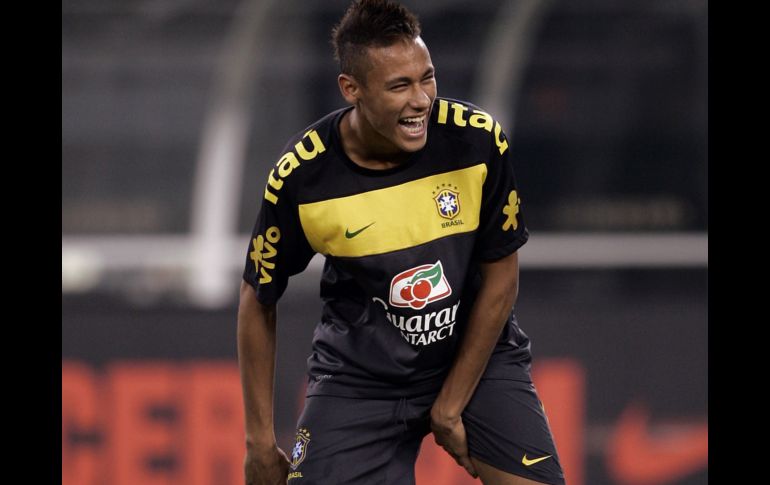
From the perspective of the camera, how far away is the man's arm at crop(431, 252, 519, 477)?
4.08 m

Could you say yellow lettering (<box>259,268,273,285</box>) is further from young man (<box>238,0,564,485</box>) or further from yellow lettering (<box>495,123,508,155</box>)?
yellow lettering (<box>495,123,508,155</box>)

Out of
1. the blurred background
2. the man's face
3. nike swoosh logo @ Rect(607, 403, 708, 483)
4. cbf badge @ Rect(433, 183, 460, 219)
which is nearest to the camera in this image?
the man's face

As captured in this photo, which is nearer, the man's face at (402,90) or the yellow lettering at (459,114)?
the man's face at (402,90)

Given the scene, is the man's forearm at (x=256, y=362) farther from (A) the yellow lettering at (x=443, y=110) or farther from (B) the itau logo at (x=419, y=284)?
(A) the yellow lettering at (x=443, y=110)

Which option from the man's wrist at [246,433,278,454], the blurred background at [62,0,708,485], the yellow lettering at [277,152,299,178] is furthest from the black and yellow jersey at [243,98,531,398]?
the blurred background at [62,0,708,485]

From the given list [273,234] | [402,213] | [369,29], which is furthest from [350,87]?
[273,234]

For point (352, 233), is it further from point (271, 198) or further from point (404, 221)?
point (271, 198)

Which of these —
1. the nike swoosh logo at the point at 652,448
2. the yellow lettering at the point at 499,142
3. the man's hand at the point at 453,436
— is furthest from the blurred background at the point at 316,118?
the yellow lettering at the point at 499,142

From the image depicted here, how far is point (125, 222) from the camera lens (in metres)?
8.39

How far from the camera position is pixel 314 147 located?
13.2 feet

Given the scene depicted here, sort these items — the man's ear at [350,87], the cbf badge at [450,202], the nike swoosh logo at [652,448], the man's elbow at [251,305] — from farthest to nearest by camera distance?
the nike swoosh logo at [652,448], the man's elbow at [251,305], the cbf badge at [450,202], the man's ear at [350,87]

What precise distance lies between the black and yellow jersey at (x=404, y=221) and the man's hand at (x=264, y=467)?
48 centimetres

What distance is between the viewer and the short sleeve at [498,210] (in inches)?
159

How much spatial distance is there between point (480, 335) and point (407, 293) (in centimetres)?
27
